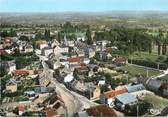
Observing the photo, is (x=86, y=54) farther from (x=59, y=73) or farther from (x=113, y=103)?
(x=113, y=103)

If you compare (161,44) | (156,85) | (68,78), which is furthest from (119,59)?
(156,85)

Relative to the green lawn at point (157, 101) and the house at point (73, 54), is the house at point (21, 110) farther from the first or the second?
the house at point (73, 54)

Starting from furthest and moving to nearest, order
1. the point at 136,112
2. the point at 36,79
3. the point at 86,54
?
1. the point at 86,54
2. the point at 36,79
3. the point at 136,112

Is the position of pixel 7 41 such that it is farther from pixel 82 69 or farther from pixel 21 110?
pixel 21 110

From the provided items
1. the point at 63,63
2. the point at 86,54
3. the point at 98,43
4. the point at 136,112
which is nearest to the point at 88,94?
the point at 136,112

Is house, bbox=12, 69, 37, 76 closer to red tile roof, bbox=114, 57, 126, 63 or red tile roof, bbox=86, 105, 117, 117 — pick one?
red tile roof, bbox=114, 57, 126, 63

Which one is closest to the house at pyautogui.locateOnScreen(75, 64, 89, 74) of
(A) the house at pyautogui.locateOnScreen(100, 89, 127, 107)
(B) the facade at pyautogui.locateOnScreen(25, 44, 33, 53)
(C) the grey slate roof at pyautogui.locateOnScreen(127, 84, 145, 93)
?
(C) the grey slate roof at pyautogui.locateOnScreen(127, 84, 145, 93)

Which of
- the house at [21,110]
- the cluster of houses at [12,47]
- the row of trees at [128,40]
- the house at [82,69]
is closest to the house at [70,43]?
the row of trees at [128,40]
